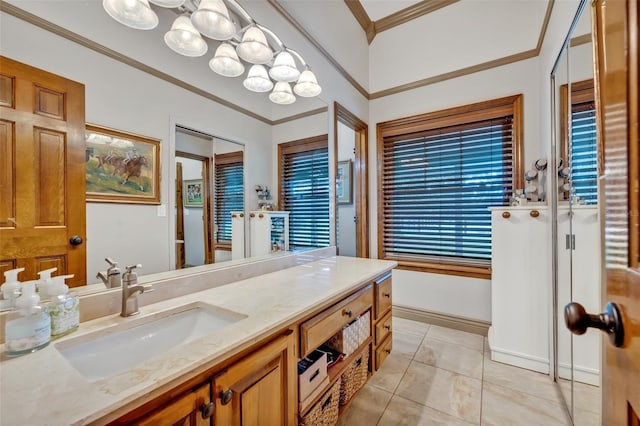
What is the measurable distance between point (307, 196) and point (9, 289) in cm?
174

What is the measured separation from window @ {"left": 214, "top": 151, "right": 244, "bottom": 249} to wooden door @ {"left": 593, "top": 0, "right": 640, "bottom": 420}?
4.80 feet

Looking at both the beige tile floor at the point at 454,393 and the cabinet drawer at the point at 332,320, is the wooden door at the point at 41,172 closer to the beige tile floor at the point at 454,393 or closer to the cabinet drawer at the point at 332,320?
the cabinet drawer at the point at 332,320

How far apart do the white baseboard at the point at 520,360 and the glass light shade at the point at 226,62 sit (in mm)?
2731

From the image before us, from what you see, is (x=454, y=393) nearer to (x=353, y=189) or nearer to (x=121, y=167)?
(x=353, y=189)

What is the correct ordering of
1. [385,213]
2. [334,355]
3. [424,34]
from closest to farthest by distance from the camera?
[334,355], [424,34], [385,213]

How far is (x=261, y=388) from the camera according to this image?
91cm

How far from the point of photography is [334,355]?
1.51 metres

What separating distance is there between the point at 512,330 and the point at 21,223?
2854 mm

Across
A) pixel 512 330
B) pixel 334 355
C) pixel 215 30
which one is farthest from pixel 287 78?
pixel 512 330

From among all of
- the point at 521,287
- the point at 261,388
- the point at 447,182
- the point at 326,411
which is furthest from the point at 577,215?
the point at 261,388

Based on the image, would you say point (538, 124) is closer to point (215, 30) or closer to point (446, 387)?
point (446, 387)

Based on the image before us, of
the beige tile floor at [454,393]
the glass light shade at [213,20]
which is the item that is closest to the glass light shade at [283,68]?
the glass light shade at [213,20]

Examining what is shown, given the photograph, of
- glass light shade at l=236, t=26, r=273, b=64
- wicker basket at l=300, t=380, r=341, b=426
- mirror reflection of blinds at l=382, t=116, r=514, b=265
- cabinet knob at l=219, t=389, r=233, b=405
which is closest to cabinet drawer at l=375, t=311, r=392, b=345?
wicker basket at l=300, t=380, r=341, b=426

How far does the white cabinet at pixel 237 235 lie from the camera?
5.21ft
